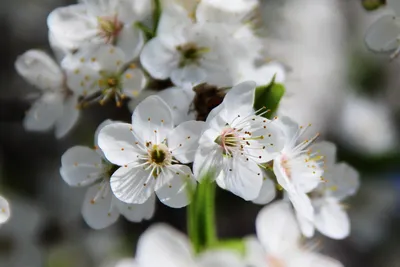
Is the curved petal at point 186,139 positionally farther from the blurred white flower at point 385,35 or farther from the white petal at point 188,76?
the blurred white flower at point 385,35

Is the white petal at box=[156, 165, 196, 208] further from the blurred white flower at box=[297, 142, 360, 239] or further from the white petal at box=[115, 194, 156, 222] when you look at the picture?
the blurred white flower at box=[297, 142, 360, 239]

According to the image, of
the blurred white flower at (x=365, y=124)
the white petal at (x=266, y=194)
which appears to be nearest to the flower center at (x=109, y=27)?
the white petal at (x=266, y=194)

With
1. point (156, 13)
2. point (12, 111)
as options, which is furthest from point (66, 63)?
point (12, 111)

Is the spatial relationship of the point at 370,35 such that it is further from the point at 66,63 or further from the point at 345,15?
the point at 345,15

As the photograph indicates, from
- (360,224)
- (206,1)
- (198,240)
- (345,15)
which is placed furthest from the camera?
(345,15)

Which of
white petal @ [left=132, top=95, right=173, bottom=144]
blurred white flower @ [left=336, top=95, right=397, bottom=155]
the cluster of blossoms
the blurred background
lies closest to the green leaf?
the cluster of blossoms

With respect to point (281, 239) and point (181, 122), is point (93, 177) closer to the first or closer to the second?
point (181, 122)

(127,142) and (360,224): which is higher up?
(127,142)
